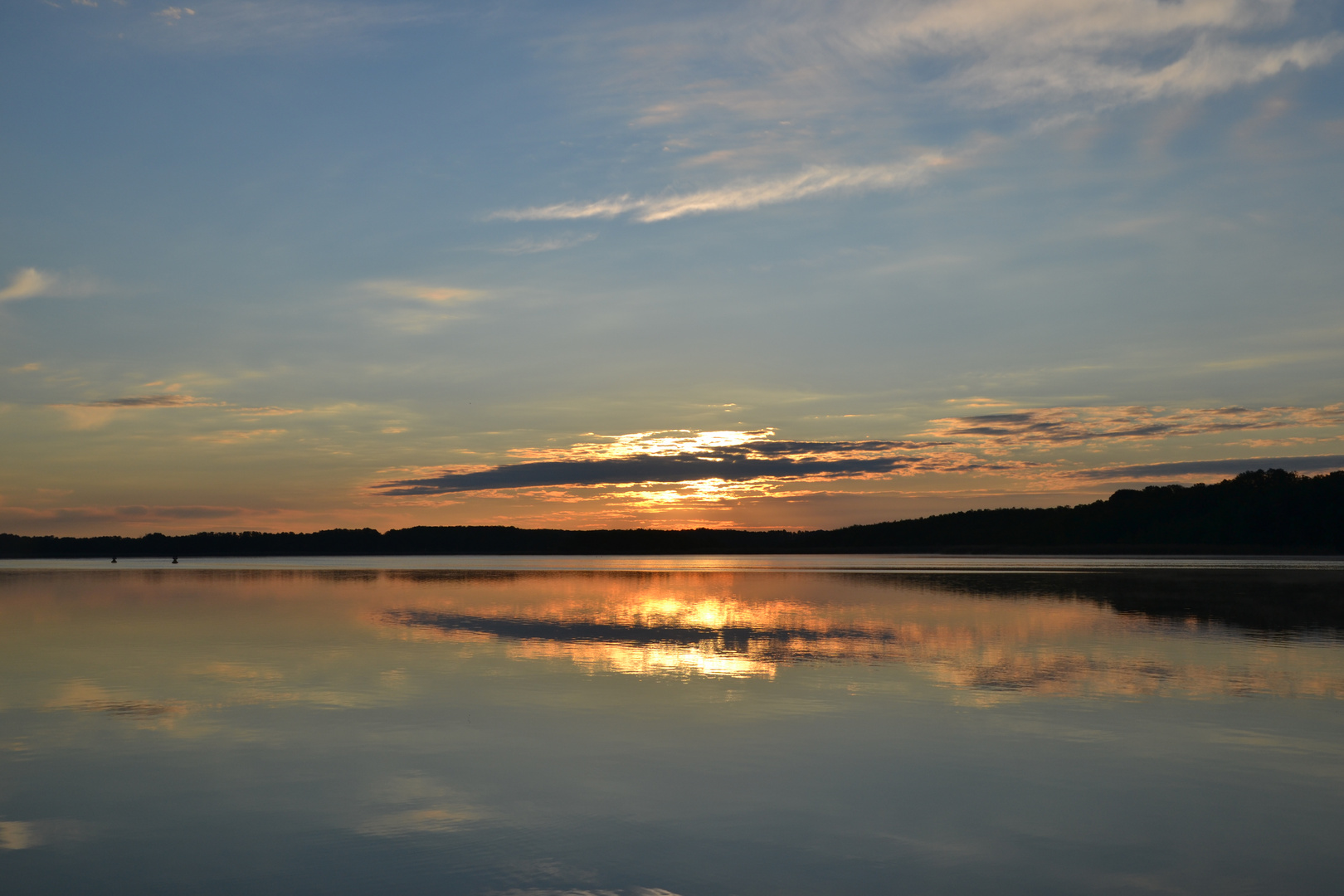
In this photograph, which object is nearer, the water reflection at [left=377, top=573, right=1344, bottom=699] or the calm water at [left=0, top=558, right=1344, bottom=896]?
the calm water at [left=0, top=558, right=1344, bottom=896]

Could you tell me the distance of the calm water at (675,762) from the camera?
9023 millimetres

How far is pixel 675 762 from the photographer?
42.5 ft

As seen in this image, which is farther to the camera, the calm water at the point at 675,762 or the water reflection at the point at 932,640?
the water reflection at the point at 932,640

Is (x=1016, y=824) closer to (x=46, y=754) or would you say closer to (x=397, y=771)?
(x=397, y=771)

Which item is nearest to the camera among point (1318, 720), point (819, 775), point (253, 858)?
point (253, 858)

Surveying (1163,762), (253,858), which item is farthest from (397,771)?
(1163,762)

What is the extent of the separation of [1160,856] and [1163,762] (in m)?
3.97

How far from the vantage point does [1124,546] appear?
159m

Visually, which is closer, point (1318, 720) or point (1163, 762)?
point (1163, 762)

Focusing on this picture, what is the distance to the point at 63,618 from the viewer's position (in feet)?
114

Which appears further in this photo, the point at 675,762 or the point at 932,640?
the point at 932,640

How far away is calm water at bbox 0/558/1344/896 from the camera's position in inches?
355

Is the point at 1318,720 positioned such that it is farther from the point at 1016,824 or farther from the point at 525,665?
the point at 525,665

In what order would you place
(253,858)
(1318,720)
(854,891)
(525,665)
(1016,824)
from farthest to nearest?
(525,665)
(1318,720)
(1016,824)
(253,858)
(854,891)
